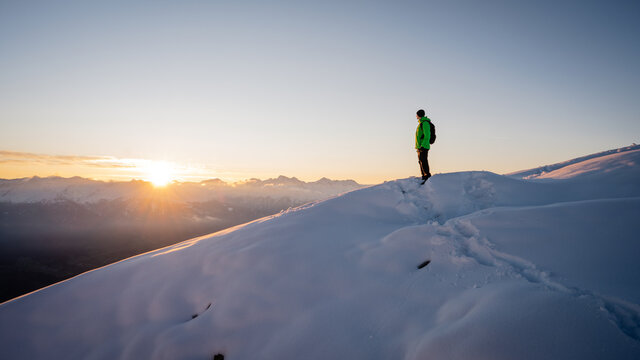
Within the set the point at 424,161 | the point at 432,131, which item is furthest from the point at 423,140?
the point at 424,161

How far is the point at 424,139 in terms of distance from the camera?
37.5 ft

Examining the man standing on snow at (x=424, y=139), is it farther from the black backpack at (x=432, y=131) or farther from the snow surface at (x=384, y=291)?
the snow surface at (x=384, y=291)

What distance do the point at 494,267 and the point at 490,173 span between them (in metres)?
6.93

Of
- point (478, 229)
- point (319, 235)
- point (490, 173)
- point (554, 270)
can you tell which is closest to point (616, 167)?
point (490, 173)

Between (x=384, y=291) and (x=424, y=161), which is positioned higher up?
(x=424, y=161)

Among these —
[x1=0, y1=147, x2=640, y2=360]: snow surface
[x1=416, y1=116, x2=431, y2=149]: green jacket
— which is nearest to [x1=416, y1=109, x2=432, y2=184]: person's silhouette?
[x1=416, y1=116, x2=431, y2=149]: green jacket

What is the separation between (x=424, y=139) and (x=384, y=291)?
7.86 metres

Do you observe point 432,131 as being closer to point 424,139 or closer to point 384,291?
point 424,139

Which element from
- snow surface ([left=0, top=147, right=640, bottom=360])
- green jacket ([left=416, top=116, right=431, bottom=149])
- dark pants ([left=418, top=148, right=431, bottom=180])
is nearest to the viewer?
snow surface ([left=0, top=147, right=640, bottom=360])

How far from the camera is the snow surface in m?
3.76

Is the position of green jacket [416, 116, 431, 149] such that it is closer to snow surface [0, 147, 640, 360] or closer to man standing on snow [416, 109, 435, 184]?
man standing on snow [416, 109, 435, 184]

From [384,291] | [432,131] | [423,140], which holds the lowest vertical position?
[384,291]

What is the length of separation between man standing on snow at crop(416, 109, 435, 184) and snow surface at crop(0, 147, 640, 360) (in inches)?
92.3

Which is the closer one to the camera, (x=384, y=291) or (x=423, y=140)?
(x=384, y=291)
